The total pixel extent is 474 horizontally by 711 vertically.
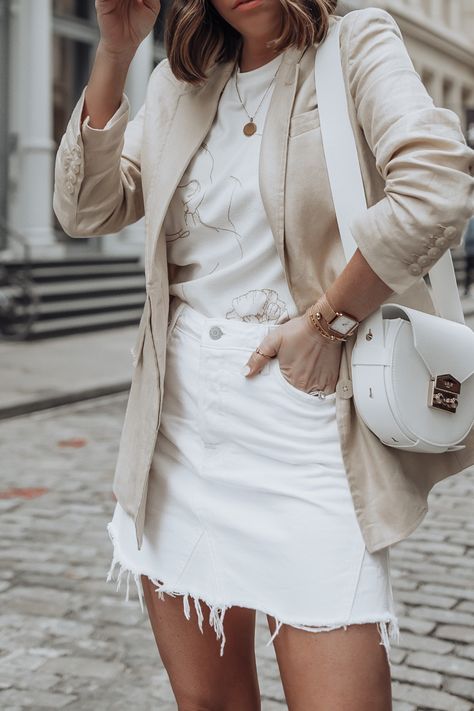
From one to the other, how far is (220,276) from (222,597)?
1.77 ft

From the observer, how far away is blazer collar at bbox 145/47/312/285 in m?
1.73

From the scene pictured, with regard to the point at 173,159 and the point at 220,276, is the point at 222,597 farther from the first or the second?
the point at 173,159

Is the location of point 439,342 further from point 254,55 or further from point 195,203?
point 254,55

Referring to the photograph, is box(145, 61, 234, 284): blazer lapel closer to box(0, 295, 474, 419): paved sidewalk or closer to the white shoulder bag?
the white shoulder bag

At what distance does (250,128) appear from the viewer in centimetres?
183

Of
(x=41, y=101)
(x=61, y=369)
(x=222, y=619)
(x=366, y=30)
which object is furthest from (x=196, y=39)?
(x=41, y=101)

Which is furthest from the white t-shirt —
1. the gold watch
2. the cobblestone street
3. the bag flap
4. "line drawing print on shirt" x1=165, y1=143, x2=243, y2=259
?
the cobblestone street

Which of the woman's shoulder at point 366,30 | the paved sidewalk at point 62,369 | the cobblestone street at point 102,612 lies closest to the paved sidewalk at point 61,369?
the paved sidewalk at point 62,369

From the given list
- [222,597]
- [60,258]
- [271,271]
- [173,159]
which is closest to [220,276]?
[271,271]

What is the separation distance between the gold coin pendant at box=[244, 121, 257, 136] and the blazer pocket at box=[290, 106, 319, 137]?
→ 91mm

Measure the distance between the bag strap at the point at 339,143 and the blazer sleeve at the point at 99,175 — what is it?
0.39m

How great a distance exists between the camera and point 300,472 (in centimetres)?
174

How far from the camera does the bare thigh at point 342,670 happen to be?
5.36 ft

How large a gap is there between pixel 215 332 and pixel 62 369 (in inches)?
355
